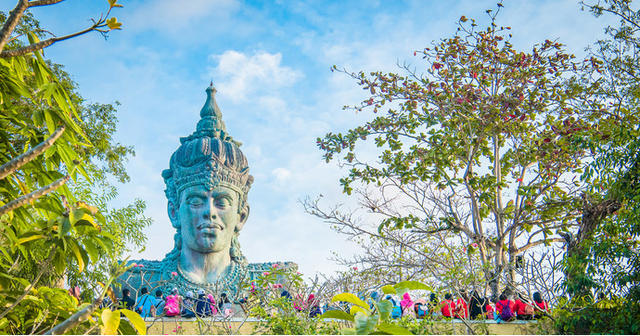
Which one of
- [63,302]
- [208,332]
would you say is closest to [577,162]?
[208,332]

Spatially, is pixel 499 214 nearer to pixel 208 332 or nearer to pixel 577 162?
pixel 577 162

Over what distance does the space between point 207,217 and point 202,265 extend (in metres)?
0.88

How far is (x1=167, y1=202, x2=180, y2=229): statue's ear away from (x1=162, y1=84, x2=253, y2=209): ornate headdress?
10cm

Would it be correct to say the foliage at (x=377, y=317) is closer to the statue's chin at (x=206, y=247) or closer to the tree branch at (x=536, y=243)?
the tree branch at (x=536, y=243)

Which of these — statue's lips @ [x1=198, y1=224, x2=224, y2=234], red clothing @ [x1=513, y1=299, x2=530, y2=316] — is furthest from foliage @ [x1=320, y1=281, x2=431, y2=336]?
statue's lips @ [x1=198, y1=224, x2=224, y2=234]

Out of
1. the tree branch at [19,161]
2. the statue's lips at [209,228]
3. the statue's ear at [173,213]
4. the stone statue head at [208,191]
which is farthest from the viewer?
the statue's ear at [173,213]

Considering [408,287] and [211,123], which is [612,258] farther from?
[211,123]

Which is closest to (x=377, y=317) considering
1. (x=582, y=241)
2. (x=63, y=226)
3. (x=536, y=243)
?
(x=63, y=226)

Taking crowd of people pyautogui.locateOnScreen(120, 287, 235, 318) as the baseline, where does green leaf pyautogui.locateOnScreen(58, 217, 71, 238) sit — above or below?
below

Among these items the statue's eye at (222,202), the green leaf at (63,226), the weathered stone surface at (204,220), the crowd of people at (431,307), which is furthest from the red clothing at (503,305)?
the green leaf at (63,226)

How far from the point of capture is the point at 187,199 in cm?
953

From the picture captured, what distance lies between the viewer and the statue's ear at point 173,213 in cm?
1002

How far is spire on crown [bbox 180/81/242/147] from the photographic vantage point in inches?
399

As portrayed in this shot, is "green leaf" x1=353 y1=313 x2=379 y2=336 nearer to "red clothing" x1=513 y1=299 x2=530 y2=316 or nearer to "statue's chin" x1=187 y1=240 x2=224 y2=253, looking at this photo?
"red clothing" x1=513 y1=299 x2=530 y2=316
